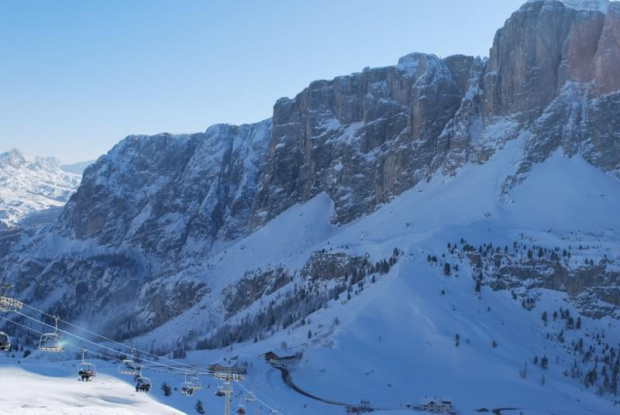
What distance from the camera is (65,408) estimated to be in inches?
2963

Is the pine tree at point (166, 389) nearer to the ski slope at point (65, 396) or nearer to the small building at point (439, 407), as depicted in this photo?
the ski slope at point (65, 396)

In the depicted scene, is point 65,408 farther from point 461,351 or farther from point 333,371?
point 461,351

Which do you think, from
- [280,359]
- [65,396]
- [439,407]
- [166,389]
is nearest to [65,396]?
[65,396]

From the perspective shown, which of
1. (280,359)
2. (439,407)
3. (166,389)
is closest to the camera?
(166,389)

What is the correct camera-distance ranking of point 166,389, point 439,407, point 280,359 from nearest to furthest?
point 166,389 → point 439,407 → point 280,359

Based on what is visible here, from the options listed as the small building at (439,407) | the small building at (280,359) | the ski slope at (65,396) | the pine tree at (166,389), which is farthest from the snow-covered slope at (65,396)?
the small building at (439,407)

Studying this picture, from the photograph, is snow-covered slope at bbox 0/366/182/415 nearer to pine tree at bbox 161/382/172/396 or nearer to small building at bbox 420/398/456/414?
pine tree at bbox 161/382/172/396

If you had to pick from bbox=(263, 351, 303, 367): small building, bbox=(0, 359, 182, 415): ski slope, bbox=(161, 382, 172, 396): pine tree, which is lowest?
bbox=(263, 351, 303, 367): small building

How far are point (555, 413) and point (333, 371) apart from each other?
39.2 m

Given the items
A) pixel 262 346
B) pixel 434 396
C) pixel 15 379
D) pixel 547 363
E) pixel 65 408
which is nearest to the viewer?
pixel 65 408

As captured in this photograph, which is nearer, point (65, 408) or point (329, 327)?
point (65, 408)

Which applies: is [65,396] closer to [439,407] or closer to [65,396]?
[65,396]

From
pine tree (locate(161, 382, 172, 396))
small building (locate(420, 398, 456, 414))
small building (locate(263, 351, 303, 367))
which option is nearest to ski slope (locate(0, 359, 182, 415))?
pine tree (locate(161, 382, 172, 396))

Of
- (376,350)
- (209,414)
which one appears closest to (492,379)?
(376,350)
